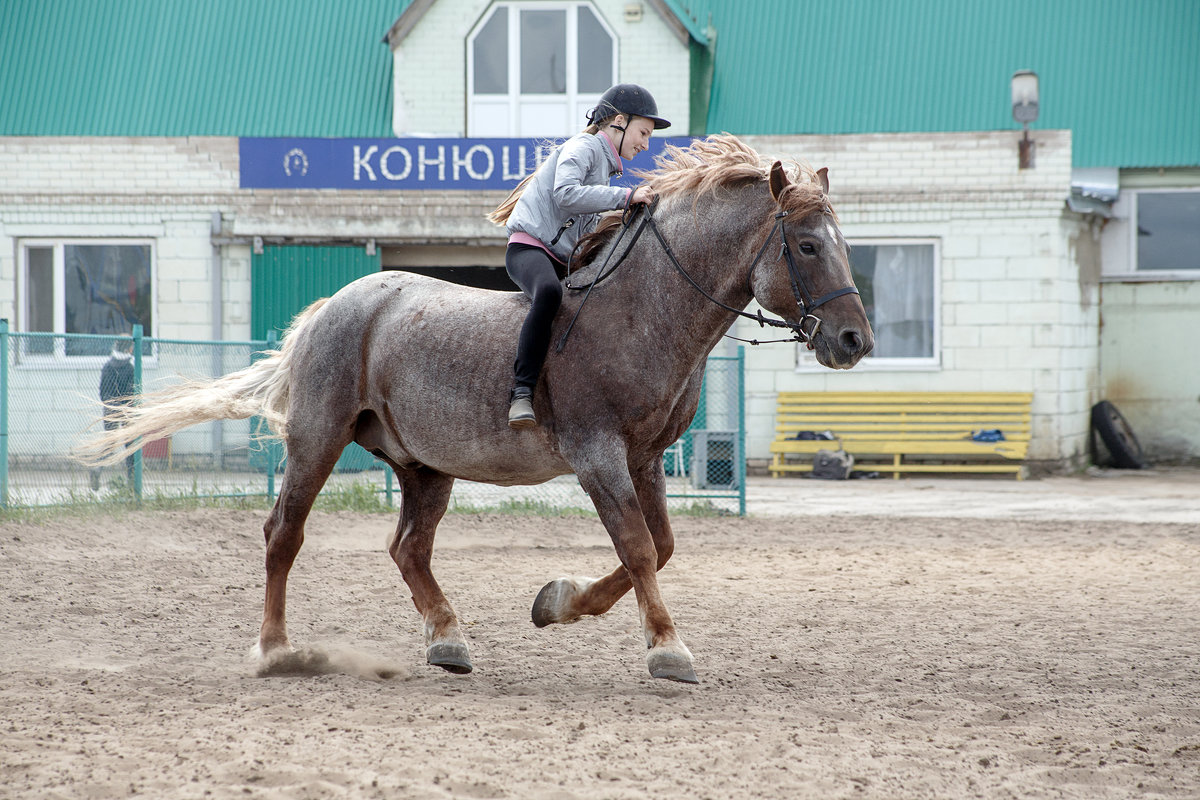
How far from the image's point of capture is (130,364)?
11.5m

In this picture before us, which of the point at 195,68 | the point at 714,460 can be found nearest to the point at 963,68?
the point at 714,460

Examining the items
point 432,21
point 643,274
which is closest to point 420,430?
point 643,274

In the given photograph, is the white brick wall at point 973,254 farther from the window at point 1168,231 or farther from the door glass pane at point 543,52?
the door glass pane at point 543,52

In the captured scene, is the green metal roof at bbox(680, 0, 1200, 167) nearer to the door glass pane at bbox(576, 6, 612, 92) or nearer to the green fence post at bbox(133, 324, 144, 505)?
the door glass pane at bbox(576, 6, 612, 92)

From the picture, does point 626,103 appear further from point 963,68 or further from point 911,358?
point 963,68

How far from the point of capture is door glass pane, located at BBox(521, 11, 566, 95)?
17.3 meters

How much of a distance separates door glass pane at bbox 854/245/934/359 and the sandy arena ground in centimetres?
673

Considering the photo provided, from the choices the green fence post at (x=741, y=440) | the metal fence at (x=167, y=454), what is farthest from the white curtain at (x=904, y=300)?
the green fence post at (x=741, y=440)

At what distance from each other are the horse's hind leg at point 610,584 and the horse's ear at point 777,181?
50.7 inches

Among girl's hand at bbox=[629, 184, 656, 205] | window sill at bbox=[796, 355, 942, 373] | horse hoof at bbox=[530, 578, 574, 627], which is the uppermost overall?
girl's hand at bbox=[629, 184, 656, 205]

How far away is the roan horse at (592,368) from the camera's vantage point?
4.67 metres

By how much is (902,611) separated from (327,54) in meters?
14.8

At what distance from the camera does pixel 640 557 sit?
4.68 meters

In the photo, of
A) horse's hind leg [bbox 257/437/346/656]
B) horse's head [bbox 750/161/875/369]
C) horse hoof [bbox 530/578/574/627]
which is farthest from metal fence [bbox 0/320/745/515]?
horse's head [bbox 750/161/875/369]
